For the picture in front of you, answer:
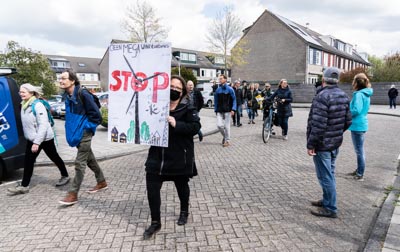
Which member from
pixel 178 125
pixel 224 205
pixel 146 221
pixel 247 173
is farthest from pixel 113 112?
pixel 247 173

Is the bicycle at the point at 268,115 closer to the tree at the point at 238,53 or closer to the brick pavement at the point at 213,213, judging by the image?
the brick pavement at the point at 213,213

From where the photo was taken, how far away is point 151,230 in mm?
3090

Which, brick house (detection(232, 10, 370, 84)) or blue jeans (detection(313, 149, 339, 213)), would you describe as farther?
brick house (detection(232, 10, 370, 84))

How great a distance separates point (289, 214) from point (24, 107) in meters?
4.23

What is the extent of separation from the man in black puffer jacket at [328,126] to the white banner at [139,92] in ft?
5.94

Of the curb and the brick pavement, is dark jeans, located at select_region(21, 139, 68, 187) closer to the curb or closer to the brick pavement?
the brick pavement

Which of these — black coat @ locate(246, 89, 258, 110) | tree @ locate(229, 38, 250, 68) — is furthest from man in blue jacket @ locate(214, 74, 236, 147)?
tree @ locate(229, 38, 250, 68)

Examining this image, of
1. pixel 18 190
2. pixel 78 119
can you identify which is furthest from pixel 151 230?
pixel 18 190

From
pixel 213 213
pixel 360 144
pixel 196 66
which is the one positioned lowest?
pixel 213 213

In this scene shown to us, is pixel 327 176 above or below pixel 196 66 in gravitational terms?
below

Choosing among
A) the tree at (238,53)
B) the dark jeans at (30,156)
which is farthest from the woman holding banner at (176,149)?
the tree at (238,53)

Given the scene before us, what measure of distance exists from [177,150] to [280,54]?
34.1 m

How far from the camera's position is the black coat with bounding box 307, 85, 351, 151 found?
10.8 ft

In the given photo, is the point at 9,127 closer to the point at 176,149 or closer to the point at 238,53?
the point at 176,149
